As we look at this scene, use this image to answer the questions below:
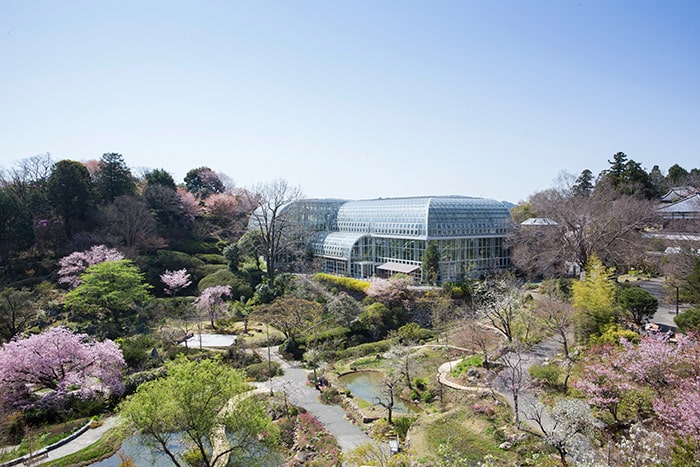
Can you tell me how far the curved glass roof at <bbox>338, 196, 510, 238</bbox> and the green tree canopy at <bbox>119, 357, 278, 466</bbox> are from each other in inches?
1022

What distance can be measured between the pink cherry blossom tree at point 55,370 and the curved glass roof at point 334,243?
79.5 feet

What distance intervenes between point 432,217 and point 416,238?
2.45 m

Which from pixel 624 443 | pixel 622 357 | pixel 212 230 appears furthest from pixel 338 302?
pixel 212 230

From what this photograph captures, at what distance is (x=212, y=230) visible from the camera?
52125 mm

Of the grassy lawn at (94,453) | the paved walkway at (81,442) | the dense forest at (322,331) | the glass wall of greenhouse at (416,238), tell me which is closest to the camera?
the dense forest at (322,331)

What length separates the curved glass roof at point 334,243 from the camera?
41.0m

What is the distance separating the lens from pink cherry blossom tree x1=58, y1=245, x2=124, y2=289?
31922 millimetres

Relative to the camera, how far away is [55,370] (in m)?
19.1

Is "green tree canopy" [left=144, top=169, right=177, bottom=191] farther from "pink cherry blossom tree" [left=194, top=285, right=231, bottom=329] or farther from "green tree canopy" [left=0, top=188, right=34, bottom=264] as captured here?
"pink cherry blossom tree" [left=194, top=285, right=231, bottom=329]

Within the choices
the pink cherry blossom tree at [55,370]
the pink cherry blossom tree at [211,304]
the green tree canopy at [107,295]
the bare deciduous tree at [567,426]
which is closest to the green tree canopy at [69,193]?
the green tree canopy at [107,295]

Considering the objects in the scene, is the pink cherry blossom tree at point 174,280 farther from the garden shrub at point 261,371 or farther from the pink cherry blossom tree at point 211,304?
the garden shrub at point 261,371

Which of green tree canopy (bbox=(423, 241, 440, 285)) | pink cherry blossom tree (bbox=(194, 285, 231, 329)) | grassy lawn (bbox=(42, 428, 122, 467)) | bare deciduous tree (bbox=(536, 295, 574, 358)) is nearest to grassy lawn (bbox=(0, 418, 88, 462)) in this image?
grassy lawn (bbox=(42, 428, 122, 467))

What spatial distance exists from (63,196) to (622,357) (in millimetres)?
45503

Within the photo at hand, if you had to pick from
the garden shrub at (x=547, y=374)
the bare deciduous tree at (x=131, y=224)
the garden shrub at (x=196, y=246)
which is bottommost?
the garden shrub at (x=547, y=374)
